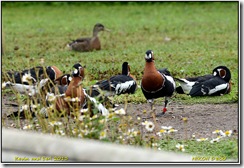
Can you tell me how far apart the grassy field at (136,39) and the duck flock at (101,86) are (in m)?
0.20

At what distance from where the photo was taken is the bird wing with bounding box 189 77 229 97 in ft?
34.1

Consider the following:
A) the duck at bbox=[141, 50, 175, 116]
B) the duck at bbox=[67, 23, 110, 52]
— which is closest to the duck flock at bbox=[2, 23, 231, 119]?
the duck at bbox=[141, 50, 175, 116]

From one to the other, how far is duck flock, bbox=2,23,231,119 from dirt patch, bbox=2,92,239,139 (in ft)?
0.80

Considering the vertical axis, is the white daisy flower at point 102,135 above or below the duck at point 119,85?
above

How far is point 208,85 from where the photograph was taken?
10.5m

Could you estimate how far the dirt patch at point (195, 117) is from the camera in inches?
322

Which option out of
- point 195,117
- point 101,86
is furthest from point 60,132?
→ point 101,86

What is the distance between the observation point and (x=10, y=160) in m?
5.02

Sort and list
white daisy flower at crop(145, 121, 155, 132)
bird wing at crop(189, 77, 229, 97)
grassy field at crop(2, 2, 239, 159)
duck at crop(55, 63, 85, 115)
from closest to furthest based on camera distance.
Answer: white daisy flower at crop(145, 121, 155, 132) → duck at crop(55, 63, 85, 115) → bird wing at crop(189, 77, 229, 97) → grassy field at crop(2, 2, 239, 159)

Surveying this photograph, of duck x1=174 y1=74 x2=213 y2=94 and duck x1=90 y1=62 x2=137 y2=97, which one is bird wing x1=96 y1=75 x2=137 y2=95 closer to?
duck x1=90 y1=62 x2=137 y2=97

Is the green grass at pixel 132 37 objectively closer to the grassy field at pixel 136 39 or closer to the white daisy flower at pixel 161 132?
the grassy field at pixel 136 39

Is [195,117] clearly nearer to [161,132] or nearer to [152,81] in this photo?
[152,81]

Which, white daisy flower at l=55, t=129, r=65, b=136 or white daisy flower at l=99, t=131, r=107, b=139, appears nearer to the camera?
white daisy flower at l=99, t=131, r=107, b=139

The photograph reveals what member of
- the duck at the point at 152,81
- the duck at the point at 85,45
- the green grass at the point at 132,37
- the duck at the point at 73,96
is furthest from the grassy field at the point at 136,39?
the duck at the point at 152,81
